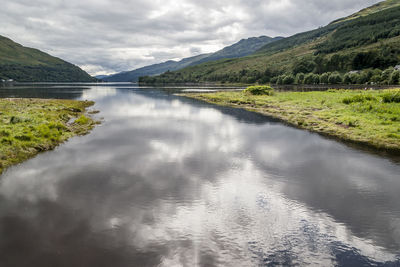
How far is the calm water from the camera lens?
11.2 m

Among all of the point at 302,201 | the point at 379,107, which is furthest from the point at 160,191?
the point at 379,107

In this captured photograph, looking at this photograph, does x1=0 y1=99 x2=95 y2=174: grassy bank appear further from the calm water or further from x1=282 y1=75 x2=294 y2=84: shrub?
x1=282 y1=75 x2=294 y2=84: shrub

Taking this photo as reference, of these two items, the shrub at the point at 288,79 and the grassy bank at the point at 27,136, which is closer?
the grassy bank at the point at 27,136

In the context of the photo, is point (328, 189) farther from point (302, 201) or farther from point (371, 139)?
point (371, 139)

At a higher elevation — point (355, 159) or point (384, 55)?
point (384, 55)

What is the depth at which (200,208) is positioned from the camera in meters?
15.3

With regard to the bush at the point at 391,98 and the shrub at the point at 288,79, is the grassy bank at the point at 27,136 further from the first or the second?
the shrub at the point at 288,79

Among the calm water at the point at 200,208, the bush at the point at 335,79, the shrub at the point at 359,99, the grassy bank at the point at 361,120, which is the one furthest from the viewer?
the bush at the point at 335,79

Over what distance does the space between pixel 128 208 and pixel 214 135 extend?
22.2 m

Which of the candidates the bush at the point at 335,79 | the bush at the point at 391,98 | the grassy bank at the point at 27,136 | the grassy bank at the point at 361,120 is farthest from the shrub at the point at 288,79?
the grassy bank at the point at 27,136

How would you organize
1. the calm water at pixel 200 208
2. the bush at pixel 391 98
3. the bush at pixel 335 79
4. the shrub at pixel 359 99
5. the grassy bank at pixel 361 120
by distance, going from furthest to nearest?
the bush at pixel 335 79 < the shrub at pixel 359 99 < the bush at pixel 391 98 < the grassy bank at pixel 361 120 < the calm water at pixel 200 208

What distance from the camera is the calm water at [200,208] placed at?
1123cm

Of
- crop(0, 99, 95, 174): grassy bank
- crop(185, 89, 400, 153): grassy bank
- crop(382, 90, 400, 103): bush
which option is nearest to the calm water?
crop(0, 99, 95, 174): grassy bank

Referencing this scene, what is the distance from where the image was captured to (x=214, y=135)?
36062mm
